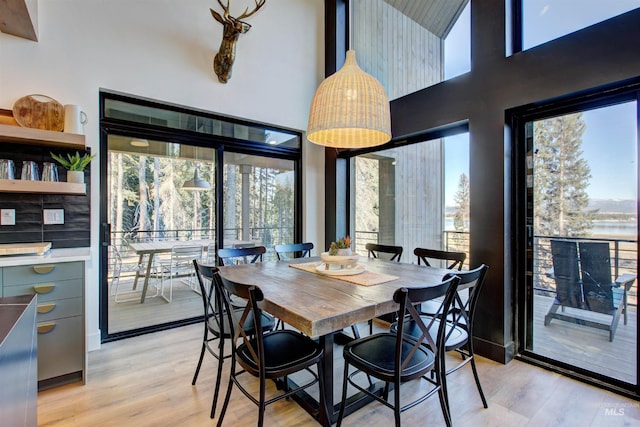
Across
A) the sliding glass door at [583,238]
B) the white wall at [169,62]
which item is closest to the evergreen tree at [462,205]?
the sliding glass door at [583,238]

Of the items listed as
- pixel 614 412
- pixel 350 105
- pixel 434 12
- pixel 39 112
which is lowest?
pixel 614 412

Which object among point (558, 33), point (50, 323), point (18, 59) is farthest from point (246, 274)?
point (558, 33)

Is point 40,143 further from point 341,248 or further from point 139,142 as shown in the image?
point 341,248

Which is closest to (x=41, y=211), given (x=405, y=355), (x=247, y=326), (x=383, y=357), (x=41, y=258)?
(x=41, y=258)

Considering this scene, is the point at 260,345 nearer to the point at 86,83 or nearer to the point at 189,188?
the point at 189,188

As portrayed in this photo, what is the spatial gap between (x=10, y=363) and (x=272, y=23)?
4227 mm

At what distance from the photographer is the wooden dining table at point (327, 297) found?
140 centimetres

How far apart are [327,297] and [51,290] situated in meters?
1.99

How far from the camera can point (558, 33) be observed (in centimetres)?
238

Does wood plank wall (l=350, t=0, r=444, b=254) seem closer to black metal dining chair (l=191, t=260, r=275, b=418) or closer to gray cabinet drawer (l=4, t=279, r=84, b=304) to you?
black metal dining chair (l=191, t=260, r=275, b=418)

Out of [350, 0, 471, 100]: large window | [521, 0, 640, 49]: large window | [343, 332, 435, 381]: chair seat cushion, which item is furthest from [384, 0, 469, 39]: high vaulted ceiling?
[343, 332, 435, 381]: chair seat cushion

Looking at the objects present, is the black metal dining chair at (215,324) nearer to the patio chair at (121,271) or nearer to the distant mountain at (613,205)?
the patio chair at (121,271)

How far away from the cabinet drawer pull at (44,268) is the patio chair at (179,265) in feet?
4.44

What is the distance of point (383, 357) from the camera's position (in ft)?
5.49
